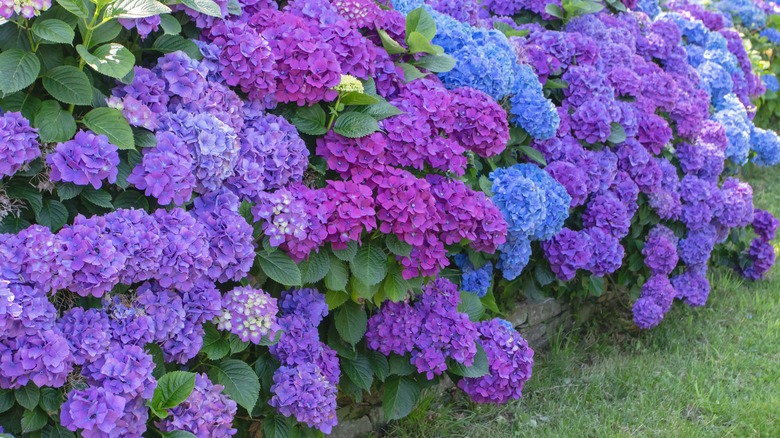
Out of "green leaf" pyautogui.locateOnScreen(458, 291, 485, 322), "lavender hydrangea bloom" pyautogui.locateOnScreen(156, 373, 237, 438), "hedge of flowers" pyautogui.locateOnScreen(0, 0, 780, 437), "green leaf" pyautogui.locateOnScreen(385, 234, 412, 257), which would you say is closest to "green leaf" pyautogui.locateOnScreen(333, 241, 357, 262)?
"hedge of flowers" pyautogui.locateOnScreen(0, 0, 780, 437)

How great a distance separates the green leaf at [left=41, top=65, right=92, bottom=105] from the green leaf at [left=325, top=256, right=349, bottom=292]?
0.87 metres

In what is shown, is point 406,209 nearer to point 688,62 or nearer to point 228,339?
point 228,339

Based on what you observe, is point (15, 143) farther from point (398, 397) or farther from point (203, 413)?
point (398, 397)

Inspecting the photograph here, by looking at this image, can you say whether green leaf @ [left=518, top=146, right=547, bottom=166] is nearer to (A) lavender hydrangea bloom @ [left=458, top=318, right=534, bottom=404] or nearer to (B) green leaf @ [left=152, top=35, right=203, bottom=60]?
(A) lavender hydrangea bloom @ [left=458, top=318, right=534, bottom=404]

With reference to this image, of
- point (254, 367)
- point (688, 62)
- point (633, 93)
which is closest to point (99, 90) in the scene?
point (254, 367)

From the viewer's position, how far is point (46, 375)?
1945 mm

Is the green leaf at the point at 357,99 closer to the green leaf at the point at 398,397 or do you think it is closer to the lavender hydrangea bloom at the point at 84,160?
the lavender hydrangea bloom at the point at 84,160

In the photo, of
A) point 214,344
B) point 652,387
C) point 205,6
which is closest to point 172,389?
point 214,344

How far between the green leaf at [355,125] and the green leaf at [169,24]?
579 millimetres

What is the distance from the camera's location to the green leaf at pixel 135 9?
2197 millimetres

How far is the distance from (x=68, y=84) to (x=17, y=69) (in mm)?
134

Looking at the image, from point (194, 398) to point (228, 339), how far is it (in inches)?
9.5

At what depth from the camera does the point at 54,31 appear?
2119mm

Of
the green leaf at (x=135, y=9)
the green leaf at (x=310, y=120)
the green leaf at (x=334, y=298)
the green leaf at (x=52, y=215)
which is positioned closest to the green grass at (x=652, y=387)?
the green leaf at (x=334, y=298)
